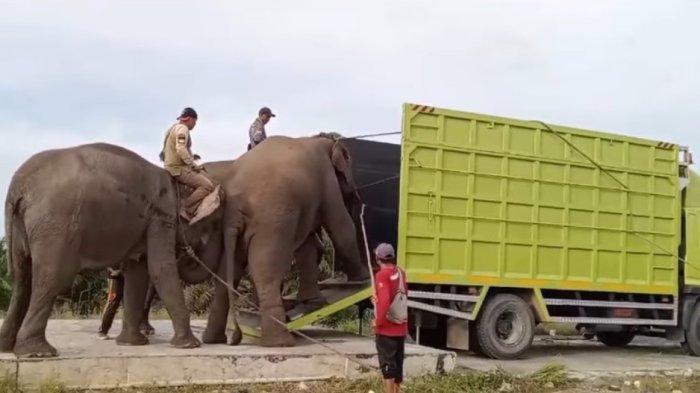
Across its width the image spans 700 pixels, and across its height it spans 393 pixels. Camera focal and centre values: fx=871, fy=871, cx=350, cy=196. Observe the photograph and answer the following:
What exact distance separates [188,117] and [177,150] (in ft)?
1.44

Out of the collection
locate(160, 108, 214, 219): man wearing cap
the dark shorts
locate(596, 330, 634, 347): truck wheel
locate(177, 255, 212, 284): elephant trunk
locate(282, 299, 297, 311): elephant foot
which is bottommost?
locate(596, 330, 634, 347): truck wheel

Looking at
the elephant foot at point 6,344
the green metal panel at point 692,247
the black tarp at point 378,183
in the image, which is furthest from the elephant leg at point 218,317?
the green metal panel at point 692,247

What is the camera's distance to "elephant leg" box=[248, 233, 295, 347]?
32.2 feet

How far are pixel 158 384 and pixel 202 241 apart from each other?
213 cm

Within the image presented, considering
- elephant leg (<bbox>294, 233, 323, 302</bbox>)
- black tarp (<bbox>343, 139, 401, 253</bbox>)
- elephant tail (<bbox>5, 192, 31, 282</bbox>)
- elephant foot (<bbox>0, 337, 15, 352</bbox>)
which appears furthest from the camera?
black tarp (<bbox>343, 139, 401, 253</bbox>)

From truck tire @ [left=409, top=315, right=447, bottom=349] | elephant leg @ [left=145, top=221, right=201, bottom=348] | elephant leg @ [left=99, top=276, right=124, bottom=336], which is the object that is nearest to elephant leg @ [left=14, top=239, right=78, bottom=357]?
elephant leg @ [left=145, top=221, right=201, bottom=348]

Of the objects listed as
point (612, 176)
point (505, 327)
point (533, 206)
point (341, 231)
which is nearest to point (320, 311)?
point (341, 231)

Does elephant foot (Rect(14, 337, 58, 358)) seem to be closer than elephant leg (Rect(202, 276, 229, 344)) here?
Yes

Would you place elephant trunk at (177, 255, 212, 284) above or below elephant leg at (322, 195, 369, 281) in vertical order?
below

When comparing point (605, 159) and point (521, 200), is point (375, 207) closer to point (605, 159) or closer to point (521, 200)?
point (521, 200)

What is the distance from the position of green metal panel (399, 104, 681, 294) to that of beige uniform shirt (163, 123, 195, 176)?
2.88 meters

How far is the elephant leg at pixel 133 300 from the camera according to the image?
9453mm

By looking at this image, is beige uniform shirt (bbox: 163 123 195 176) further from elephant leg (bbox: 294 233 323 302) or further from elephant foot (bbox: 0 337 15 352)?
elephant foot (bbox: 0 337 15 352)

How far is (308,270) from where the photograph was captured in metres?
11.1
